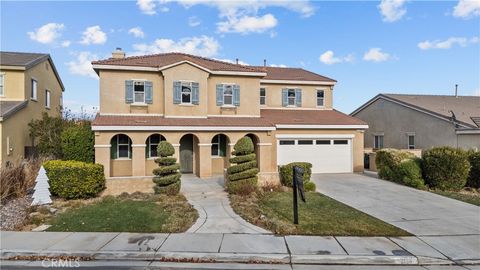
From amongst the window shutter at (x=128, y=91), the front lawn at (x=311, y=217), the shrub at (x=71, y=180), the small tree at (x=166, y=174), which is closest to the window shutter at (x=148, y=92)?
the window shutter at (x=128, y=91)

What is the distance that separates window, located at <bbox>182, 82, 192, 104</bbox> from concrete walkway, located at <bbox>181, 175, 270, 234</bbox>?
4758 mm

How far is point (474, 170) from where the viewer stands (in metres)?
15.2

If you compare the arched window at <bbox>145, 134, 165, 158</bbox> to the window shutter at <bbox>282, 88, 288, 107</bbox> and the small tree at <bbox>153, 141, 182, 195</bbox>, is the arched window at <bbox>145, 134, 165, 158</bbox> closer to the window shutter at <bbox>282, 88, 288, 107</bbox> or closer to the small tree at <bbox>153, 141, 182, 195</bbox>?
the small tree at <bbox>153, 141, 182, 195</bbox>

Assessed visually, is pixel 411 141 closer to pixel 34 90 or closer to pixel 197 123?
pixel 197 123

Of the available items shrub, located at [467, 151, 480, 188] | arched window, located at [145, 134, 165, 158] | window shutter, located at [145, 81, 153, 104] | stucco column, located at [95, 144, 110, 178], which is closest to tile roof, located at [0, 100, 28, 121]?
stucco column, located at [95, 144, 110, 178]

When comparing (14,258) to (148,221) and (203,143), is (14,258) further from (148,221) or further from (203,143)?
(203,143)

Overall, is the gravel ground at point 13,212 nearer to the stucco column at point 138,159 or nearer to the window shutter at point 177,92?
the stucco column at point 138,159

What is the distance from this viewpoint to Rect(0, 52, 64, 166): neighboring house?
1873 centimetres

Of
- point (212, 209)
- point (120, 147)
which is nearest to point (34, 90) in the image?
point (120, 147)

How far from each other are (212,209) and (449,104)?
23091 mm

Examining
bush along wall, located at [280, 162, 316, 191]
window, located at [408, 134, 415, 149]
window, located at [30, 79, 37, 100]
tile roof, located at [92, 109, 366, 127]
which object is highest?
window, located at [30, 79, 37, 100]

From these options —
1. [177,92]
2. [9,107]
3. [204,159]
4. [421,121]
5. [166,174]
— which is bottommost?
[166,174]

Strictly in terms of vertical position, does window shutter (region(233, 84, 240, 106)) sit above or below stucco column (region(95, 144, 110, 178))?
above

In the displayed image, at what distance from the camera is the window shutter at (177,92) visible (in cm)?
1842
